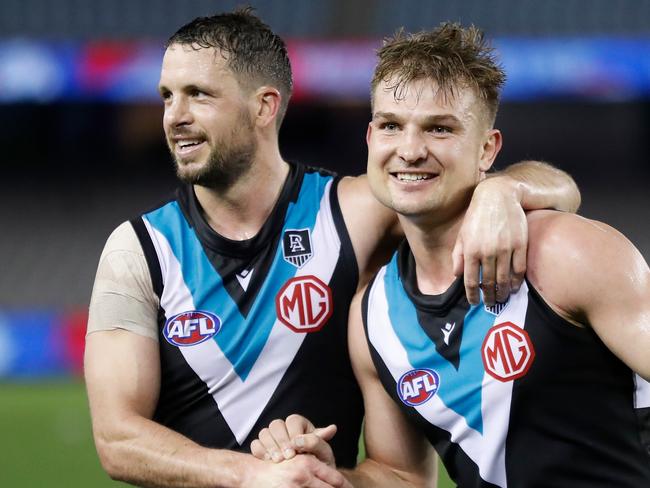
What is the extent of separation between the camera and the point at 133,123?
645 inches

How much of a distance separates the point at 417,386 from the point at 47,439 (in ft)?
20.5

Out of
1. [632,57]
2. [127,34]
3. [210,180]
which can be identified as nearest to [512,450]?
[210,180]

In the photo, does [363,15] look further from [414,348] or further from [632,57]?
[414,348]

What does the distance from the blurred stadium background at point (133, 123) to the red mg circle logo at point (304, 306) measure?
444 cm

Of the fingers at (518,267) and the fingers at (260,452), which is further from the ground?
the fingers at (518,267)

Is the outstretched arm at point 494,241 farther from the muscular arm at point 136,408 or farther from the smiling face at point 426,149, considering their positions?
the muscular arm at point 136,408

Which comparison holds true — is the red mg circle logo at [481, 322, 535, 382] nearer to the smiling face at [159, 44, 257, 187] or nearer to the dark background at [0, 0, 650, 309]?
the smiling face at [159, 44, 257, 187]

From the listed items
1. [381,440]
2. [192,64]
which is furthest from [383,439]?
[192,64]

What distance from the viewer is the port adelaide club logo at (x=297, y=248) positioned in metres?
3.98

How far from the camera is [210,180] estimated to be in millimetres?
3934

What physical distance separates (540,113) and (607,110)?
1149mm

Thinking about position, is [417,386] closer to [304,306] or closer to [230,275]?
[304,306]

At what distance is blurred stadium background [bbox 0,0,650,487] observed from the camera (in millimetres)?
11727

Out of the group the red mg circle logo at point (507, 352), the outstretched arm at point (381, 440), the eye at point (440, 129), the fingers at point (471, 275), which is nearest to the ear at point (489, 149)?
the eye at point (440, 129)
